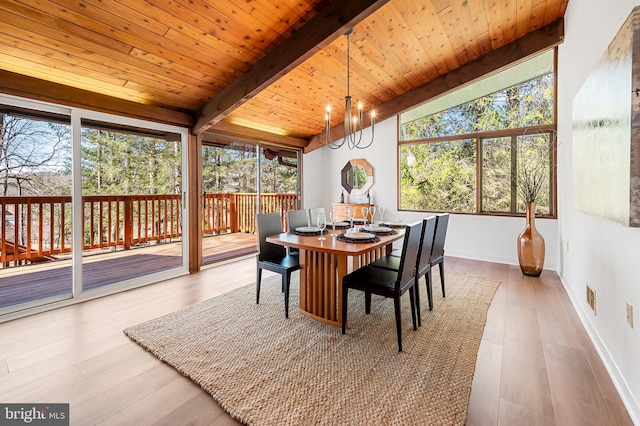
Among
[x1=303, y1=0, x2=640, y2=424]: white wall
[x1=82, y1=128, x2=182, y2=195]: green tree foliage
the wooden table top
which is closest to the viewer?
[x1=303, y1=0, x2=640, y2=424]: white wall

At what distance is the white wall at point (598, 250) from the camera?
5.30ft

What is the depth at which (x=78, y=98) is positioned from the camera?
2.90 m

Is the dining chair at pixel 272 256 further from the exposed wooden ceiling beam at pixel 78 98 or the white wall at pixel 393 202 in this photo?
the white wall at pixel 393 202

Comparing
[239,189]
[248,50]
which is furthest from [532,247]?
[239,189]

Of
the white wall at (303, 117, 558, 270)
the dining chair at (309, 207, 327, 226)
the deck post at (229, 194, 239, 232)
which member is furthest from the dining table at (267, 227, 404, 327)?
the deck post at (229, 194, 239, 232)

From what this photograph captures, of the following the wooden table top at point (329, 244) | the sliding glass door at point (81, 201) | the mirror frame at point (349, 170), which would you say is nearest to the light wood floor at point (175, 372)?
the sliding glass door at point (81, 201)

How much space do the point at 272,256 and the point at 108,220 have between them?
330 centimetres

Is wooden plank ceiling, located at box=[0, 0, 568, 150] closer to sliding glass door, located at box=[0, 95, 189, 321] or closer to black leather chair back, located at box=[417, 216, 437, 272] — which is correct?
sliding glass door, located at box=[0, 95, 189, 321]

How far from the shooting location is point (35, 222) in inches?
155

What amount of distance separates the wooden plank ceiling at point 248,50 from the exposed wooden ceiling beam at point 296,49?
0.01 metres

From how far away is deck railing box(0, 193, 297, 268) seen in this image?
3.81m

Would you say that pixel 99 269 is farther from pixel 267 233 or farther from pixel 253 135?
pixel 253 135

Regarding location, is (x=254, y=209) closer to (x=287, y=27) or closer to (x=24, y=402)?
(x=287, y=27)

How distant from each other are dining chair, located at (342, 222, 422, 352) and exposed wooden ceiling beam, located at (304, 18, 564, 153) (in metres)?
3.06
